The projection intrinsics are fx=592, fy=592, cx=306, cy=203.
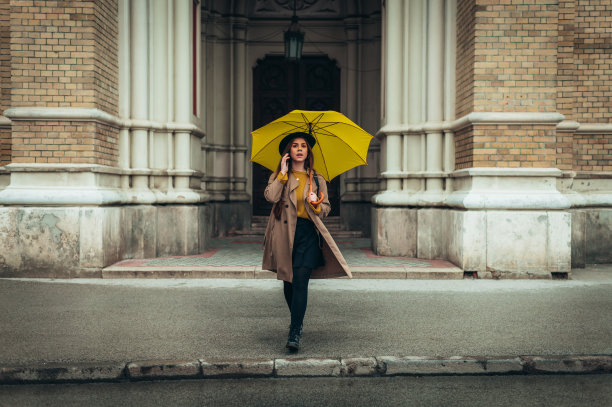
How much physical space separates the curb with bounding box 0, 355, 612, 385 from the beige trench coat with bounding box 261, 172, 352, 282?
2.55 feet

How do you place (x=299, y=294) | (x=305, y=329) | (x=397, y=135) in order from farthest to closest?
1. (x=397, y=135)
2. (x=305, y=329)
3. (x=299, y=294)

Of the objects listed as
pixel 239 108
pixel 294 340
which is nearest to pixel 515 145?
pixel 294 340

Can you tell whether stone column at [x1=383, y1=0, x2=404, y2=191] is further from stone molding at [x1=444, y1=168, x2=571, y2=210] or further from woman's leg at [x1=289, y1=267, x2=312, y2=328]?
woman's leg at [x1=289, y1=267, x2=312, y2=328]

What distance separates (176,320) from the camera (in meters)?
5.73

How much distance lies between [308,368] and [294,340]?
347mm

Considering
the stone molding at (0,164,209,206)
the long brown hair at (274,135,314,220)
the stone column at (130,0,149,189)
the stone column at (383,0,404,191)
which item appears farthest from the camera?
the stone column at (383,0,404,191)

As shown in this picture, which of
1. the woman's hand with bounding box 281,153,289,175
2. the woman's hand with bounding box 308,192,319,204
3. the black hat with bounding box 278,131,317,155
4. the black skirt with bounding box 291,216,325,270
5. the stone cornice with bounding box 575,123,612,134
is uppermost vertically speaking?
the stone cornice with bounding box 575,123,612,134

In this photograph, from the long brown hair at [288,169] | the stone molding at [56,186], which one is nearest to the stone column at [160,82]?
the stone molding at [56,186]

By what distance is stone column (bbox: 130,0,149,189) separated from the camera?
9.70 metres

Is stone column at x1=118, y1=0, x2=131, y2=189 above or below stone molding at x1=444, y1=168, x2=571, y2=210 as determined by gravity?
above

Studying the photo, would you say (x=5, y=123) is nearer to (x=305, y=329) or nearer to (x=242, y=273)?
(x=242, y=273)

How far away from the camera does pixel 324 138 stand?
497 centimetres

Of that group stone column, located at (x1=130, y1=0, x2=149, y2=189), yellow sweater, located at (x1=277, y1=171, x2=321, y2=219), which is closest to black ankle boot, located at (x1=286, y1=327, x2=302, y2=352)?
yellow sweater, located at (x1=277, y1=171, x2=321, y2=219)

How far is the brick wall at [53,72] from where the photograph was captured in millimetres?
8320
